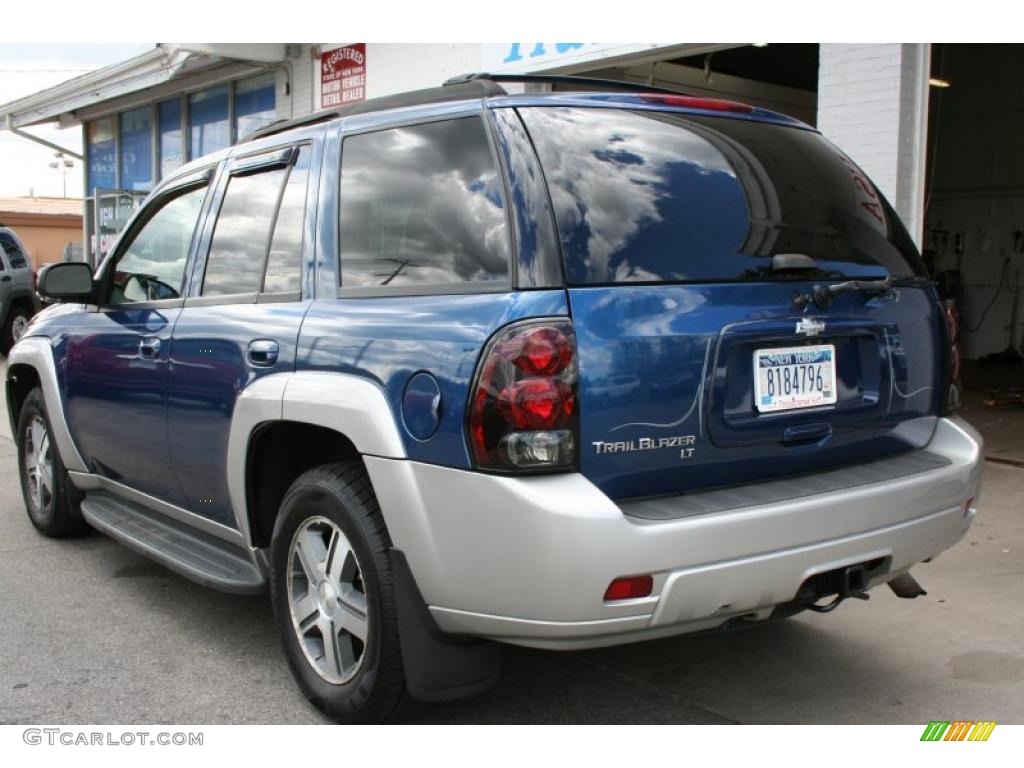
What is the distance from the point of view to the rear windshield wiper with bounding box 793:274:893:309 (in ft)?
10.0

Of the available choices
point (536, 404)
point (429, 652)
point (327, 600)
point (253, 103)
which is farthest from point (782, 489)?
point (253, 103)

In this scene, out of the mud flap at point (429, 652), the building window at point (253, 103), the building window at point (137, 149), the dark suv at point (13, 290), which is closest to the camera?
the mud flap at point (429, 652)

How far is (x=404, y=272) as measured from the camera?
10.4 ft

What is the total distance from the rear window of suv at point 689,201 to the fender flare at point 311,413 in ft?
2.22

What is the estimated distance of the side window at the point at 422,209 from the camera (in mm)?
2941

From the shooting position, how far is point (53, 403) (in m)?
5.10

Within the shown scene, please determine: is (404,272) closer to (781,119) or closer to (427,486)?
(427,486)

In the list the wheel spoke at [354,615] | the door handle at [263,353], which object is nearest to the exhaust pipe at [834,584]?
the wheel spoke at [354,615]

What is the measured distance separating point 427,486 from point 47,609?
2579 millimetres

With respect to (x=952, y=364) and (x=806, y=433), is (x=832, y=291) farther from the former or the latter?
(x=952, y=364)

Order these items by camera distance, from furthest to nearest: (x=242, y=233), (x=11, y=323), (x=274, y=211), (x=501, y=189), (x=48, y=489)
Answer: (x=11, y=323), (x=48, y=489), (x=242, y=233), (x=274, y=211), (x=501, y=189)

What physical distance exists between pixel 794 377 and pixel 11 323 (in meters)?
15.3
